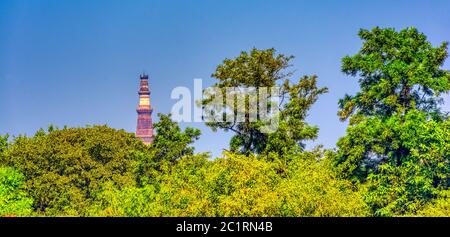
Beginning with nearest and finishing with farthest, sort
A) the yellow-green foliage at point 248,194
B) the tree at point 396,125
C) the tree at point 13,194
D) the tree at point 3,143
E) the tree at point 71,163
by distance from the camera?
the yellow-green foliage at point 248,194
the tree at point 396,125
the tree at point 13,194
the tree at point 71,163
the tree at point 3,143

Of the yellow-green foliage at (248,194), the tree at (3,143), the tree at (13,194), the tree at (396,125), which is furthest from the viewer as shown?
the tree at (3,143)

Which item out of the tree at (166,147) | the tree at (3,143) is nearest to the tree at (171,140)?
the tree at (166,147)

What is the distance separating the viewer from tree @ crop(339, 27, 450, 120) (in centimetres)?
4916

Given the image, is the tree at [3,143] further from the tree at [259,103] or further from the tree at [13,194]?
the tree at [259,103]

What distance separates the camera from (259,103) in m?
54.2

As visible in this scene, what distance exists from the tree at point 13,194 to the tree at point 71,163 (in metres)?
1.85

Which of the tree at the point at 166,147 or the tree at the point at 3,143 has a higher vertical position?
the tree at the point at 3,143

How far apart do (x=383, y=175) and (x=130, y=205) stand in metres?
14.4

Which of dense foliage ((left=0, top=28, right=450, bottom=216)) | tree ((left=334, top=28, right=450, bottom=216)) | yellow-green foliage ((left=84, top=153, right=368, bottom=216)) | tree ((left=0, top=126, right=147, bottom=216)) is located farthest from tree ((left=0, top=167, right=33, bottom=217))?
tree ((left=334, top=28, right=450, bottom=216))

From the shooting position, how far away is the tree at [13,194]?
219ft

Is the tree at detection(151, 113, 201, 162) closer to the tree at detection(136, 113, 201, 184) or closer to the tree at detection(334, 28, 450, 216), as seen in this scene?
the tree at detection(136, 113, 201, 184)

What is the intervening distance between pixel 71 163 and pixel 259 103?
3154 cm

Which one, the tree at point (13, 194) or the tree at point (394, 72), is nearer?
the tree at point (394, 72)
